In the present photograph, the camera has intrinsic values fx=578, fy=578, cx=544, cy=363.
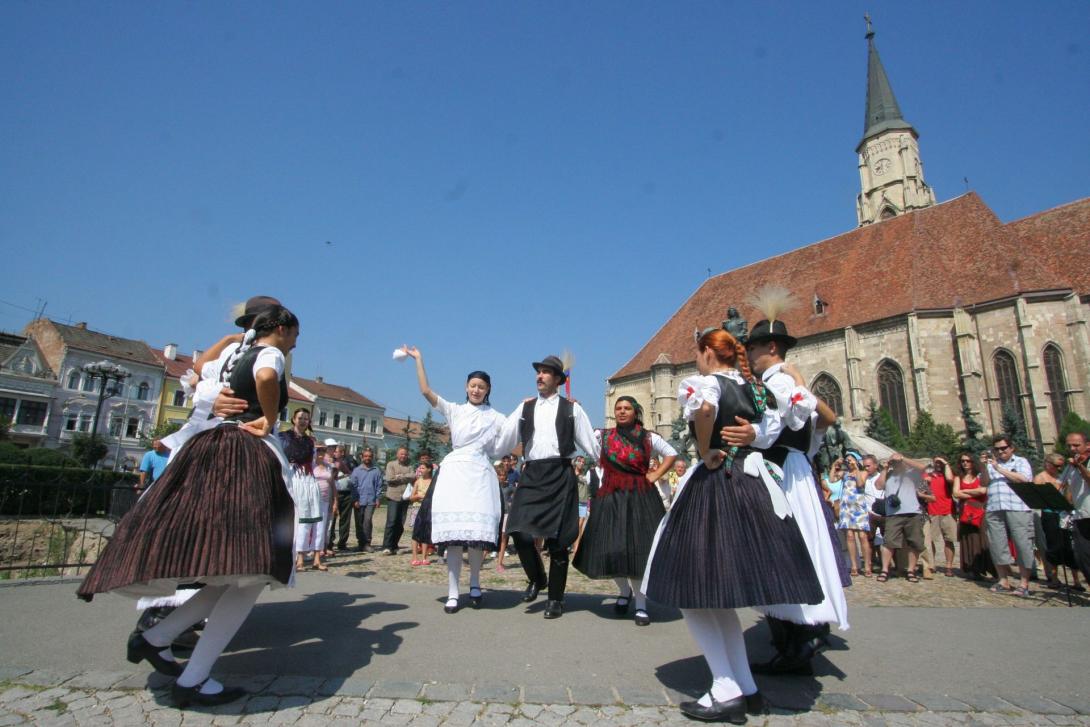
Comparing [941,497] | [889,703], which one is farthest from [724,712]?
[941,497]

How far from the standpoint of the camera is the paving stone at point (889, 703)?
275 centimetres

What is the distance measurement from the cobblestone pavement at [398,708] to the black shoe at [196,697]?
3cm

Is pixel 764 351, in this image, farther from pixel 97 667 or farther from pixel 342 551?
pixel 342 551

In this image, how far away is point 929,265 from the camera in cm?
3347

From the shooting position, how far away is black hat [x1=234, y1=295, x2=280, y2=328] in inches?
139

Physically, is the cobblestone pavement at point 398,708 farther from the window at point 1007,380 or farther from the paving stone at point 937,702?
the window at point 1007,380

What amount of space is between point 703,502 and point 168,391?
55960 millimetres

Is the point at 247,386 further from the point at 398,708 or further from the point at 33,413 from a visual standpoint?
the point at 33,413

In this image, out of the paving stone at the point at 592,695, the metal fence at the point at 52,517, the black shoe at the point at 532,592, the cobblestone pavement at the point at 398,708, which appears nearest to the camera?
the cobblestone pavement at the point at 398,708

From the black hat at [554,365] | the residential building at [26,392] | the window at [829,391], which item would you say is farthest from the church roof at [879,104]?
the residential building at [26,392]

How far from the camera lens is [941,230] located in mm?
34906

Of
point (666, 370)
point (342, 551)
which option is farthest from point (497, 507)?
point (666, 370)

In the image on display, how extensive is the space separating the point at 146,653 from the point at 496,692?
168 centimetres

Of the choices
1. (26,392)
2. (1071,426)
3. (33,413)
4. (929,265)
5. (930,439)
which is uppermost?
(929,265)
